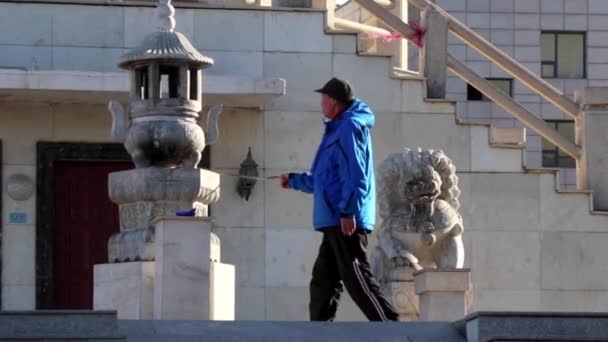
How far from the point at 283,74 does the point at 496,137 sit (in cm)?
253

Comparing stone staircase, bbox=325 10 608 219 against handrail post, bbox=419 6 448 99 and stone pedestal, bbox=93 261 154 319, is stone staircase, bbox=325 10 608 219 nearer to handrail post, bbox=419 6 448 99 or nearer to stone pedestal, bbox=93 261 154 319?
handrail post, bbox=419 6 448 99

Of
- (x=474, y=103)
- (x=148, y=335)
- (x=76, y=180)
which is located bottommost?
(x=148, y=335)

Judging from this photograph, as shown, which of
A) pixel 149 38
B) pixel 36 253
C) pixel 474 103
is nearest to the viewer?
pixel 149 38

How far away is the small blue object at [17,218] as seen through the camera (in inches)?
1019

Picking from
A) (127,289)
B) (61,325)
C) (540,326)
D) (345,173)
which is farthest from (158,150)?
(540,326)

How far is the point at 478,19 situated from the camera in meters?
52.0

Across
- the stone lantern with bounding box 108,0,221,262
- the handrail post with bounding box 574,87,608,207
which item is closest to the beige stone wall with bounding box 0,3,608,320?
the handrail post with bounding box 574,87,608,207

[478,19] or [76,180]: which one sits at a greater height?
[478,19]

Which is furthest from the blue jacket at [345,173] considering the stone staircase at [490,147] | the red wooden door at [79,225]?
the stone staircase at [490,147]

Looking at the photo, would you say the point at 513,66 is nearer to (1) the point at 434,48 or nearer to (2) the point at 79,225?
(1) the point at 434,48

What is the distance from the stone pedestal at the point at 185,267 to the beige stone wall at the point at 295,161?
851 centimetres

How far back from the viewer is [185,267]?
1722 centimetres

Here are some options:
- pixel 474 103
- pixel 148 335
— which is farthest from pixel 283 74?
pixel 474 103

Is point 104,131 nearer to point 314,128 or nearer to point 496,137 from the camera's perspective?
point 314,128
